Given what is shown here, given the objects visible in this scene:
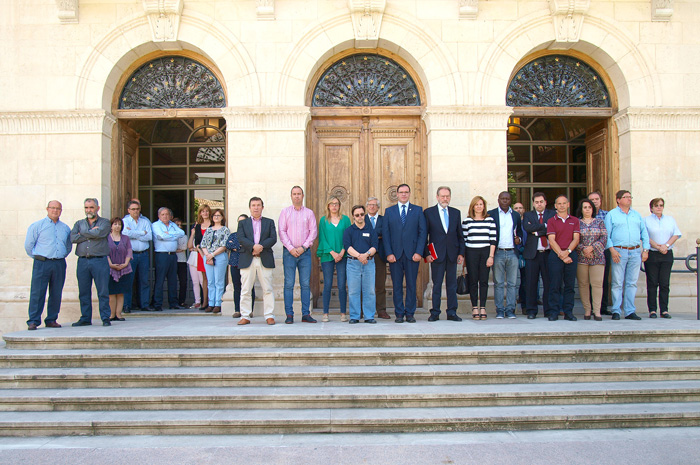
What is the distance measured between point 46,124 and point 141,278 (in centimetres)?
305

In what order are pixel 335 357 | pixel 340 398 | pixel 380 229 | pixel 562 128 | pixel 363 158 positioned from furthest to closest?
pixel 562 128
pixel 363 158
pixel 380 229
pixel 335 357
pixel 340 398

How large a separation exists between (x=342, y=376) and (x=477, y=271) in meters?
3.33

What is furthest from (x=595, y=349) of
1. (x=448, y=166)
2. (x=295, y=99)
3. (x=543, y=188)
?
(x=543, y=188)

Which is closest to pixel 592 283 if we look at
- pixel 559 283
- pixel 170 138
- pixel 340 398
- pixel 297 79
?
pixel 559 283

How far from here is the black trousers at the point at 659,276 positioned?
827 centimetres

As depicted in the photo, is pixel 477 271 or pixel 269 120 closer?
pixel 477 271

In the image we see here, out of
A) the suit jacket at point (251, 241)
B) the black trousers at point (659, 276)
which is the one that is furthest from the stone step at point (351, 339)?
the black trousers at point (659, 276)

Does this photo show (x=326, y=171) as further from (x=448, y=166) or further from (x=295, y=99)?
(x=448, y=166)

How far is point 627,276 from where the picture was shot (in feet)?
26.8

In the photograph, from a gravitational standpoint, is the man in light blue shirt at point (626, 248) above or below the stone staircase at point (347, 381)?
above

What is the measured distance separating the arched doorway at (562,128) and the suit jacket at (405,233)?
3.19 m

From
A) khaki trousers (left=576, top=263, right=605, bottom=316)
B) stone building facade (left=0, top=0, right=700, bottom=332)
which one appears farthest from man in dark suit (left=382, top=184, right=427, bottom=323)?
khaki trousers (left=576, top=263, right=605, bottom=316)

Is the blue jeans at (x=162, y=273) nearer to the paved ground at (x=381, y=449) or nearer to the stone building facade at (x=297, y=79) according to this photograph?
the stone building facade at (x=297, y=79)

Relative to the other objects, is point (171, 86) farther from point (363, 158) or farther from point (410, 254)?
point (410, 254)
